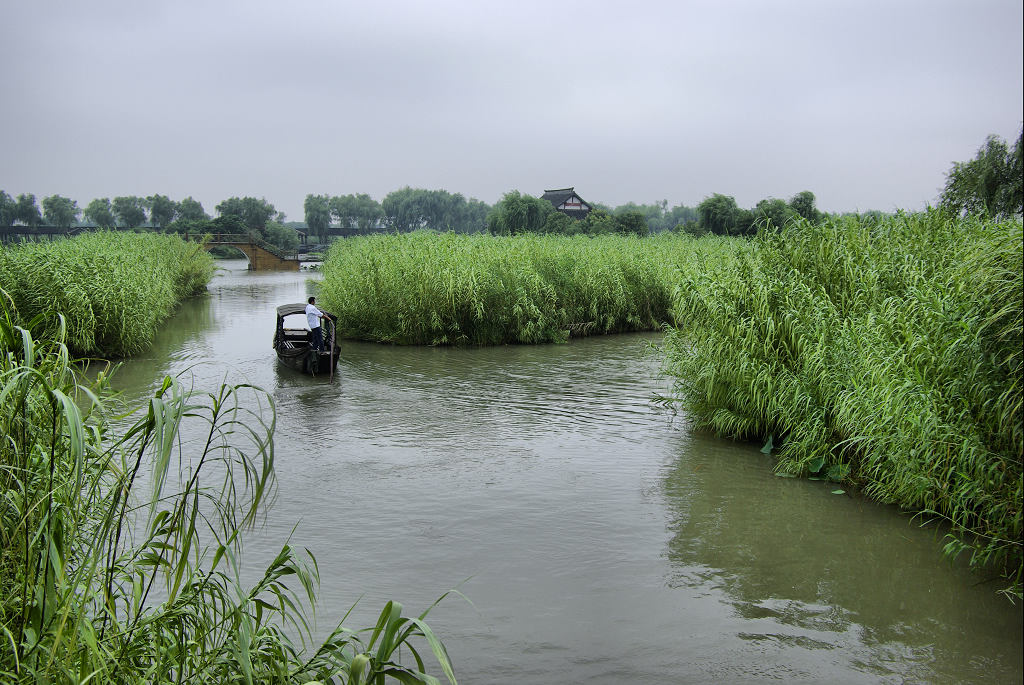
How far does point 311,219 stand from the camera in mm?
88250

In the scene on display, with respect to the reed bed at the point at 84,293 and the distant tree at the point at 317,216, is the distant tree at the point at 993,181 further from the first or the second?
the distant tree at the point at 317,216

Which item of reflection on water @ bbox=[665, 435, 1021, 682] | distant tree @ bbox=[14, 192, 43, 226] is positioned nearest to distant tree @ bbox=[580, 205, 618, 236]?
distant tree @ bbox=[14, 192, 43, 226]

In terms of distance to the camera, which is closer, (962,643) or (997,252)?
(962,643)

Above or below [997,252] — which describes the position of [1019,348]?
below

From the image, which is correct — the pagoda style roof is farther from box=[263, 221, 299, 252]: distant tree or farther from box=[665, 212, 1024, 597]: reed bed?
box=[665, 212, 1024, 597]: reed bed

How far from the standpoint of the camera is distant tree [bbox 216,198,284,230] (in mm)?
83500

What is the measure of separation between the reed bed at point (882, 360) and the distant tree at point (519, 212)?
3567 cm

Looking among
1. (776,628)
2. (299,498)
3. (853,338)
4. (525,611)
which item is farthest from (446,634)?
(853,338)

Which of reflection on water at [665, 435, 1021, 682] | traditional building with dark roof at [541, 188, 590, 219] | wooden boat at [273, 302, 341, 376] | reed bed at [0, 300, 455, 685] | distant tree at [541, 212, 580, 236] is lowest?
reflection on water at [665, 435, 1021, 682]

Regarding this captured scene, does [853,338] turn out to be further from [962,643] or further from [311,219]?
[311,219]

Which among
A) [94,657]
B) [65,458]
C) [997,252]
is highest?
[997,252]

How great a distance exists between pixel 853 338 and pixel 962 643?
3.93 metres

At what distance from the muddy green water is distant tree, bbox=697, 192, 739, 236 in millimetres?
34308

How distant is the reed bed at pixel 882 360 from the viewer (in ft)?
20.1
